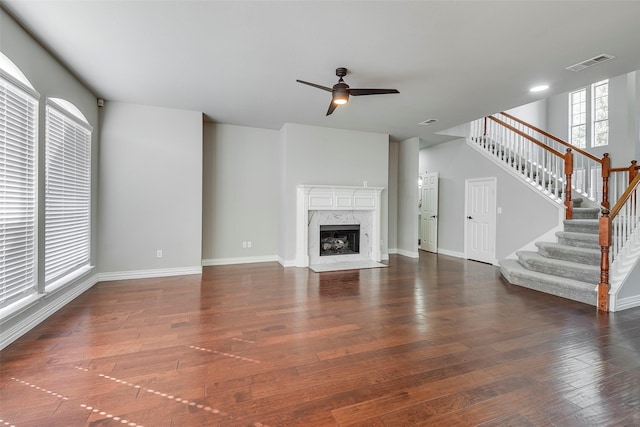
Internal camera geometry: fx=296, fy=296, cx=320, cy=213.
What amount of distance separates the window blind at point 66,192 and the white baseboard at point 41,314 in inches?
9.8

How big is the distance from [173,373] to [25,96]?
2879 millimetres

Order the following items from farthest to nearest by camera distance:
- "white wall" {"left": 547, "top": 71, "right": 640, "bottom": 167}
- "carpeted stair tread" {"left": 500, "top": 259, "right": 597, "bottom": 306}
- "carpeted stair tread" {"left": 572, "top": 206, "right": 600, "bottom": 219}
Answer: "white wall" {"left": 547, "top": 71, "right": 640, "bottom": 167} < "carpeted stair tread" {"left": 572, "top": 206, "right": 600, "bottom": 219} < "carpeted stair tread" {"left": 500, "top": 259, "right": 597, "bottom": 306}

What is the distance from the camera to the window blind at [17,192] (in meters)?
2.51

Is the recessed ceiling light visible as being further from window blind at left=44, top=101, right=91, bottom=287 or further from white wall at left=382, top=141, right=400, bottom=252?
window blind at left=44, top=101, right=91, bottom=287

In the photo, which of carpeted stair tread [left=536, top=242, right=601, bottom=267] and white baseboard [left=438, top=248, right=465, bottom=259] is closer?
carpeted stair tread [left=536, top=242, right=601, bottom=267]

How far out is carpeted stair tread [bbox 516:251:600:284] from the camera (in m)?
3.84

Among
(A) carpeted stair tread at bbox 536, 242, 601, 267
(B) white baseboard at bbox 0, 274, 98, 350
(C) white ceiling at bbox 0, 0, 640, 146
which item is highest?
(C) white ceiling at bbox 0, 0, 640, 146

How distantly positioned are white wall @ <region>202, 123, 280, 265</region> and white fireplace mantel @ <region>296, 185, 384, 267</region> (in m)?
0.78

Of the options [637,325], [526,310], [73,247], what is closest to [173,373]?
[73,247]

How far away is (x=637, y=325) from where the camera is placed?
9.92 feet

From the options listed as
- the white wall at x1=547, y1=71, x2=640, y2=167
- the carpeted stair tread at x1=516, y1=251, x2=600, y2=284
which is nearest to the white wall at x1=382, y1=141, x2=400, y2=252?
the carpeted stair tread at x1=516, y1=251, x2=600, y2=284

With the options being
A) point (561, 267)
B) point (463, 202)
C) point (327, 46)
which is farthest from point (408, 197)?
point (327, 46)

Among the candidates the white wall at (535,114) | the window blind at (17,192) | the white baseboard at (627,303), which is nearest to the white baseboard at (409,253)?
the white baseboard at (627,303)

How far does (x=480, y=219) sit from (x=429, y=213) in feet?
4.88
